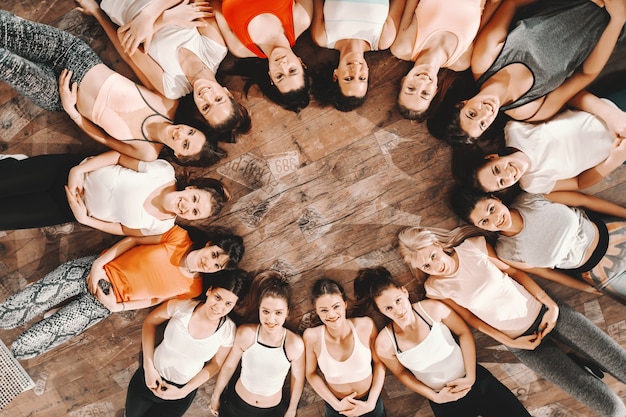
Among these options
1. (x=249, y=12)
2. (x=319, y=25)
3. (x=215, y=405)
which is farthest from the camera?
(x=215, y=405)

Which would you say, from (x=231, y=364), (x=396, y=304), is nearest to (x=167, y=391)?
(x=231, y=364)

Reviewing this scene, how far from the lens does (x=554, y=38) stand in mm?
2461

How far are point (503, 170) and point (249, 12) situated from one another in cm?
197

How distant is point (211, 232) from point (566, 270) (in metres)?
2.75

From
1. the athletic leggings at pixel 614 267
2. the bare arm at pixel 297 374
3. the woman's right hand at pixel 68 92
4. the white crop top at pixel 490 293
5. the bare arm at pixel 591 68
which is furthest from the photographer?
the bare arm at pixel 297 374

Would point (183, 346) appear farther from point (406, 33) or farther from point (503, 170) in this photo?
point (406, 33)

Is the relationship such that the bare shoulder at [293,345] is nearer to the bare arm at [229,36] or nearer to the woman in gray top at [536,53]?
the woman in gray top at [536,53]

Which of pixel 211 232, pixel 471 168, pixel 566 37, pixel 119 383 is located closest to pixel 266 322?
pixel 211 232

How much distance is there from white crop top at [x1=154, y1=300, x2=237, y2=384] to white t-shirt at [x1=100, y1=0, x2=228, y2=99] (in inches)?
65.2

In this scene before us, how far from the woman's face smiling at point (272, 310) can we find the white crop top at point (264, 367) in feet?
0.96

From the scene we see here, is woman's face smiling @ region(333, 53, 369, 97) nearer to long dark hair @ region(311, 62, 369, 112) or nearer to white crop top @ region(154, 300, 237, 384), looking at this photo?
long dark hair @ region(311, 62, 369, 112)

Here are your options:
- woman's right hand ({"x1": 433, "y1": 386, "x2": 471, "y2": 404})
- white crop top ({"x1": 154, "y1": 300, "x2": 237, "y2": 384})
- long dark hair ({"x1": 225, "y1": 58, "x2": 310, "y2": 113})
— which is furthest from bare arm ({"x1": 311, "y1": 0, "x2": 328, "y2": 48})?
woman's right hand ({"x1": 433, "y1": 386, "x2": 471, "y2": 404})

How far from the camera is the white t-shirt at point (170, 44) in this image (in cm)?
261

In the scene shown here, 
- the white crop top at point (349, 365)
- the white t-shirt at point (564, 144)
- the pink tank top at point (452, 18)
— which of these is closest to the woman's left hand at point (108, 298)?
the white crop top at point (349, 365)
